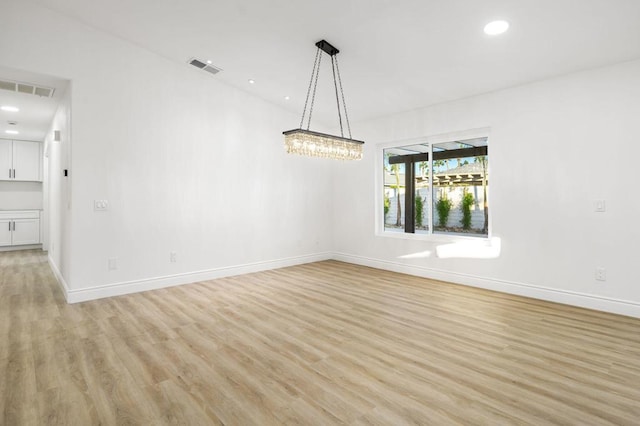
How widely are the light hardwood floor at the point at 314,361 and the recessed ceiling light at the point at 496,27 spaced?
2940 millimetres

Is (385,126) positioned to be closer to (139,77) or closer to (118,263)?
(139,77)

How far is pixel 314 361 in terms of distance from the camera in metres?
2.57

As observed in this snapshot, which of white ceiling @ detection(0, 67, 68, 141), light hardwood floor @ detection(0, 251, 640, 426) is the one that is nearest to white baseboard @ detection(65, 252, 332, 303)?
light hardwood floor @ detection(0, 251, 640, 426)

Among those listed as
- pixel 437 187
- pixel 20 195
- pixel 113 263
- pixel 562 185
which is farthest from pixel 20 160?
pixel 562 185

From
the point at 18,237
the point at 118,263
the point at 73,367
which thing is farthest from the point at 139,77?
the point at 18,237

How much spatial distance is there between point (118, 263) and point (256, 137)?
2931mm

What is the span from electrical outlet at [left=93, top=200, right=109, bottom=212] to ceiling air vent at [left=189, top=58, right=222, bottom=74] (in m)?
2.29

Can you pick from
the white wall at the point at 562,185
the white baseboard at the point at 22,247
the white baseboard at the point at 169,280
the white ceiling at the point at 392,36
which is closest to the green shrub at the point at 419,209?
the white wall at the point at 562,185

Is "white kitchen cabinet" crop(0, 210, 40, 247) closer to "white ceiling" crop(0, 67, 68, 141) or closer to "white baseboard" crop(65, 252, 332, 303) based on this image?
"white ceiling" crop(0, 67, 68, 141)

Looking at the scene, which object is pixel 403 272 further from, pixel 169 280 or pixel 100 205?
pixel 100 205

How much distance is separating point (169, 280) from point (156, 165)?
1.68 m

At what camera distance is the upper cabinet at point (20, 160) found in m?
7.88

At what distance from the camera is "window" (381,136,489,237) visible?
16.4 feet

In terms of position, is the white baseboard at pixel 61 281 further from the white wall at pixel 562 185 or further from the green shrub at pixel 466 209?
the green shrub at pixel 466 209
